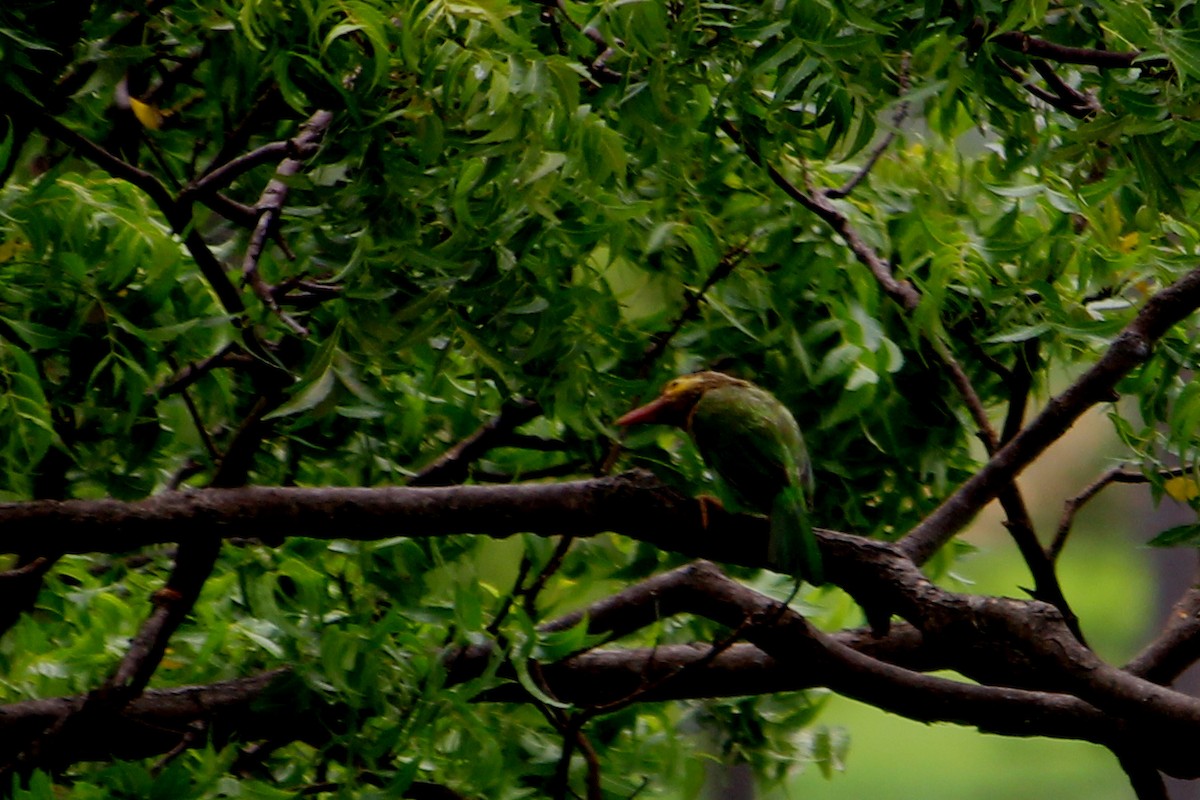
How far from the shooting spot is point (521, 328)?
131cm

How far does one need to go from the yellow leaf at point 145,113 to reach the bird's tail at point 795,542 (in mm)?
856

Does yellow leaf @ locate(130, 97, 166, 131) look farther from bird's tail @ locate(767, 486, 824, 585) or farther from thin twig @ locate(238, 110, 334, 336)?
bird's tail @ locate(767, 486, 824, 585)

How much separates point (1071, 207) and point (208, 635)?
3.92 feet

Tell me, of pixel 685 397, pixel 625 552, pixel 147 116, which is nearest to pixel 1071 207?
pixel 685 397

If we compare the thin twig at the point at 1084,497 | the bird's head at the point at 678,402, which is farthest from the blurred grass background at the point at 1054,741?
the bird's head at the point at 678,402

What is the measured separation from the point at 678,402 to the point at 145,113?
2.32ft

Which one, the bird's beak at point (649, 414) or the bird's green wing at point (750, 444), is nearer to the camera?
the bird's green wing at point (750, 444)

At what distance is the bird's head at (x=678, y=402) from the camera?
145 cm

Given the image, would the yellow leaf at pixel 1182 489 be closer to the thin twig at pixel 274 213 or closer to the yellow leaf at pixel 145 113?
the thin twig at pixel 274 213

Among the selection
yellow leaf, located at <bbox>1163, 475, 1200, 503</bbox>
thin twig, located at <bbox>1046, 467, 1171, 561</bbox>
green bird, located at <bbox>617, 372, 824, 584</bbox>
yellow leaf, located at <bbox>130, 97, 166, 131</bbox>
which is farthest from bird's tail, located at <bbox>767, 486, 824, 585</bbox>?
yellow leaf, located at <bbox>130, 97, 166, 131</bbox>

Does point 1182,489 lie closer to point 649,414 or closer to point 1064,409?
point 1064,409

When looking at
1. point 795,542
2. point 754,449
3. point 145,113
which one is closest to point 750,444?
point 754,449

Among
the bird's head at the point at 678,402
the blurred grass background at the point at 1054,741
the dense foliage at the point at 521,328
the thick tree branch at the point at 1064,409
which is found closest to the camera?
the dense foliage at the point at 521,328

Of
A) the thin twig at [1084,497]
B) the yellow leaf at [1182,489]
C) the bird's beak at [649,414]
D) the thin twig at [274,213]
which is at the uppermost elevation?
the thin twig at [274,213]
